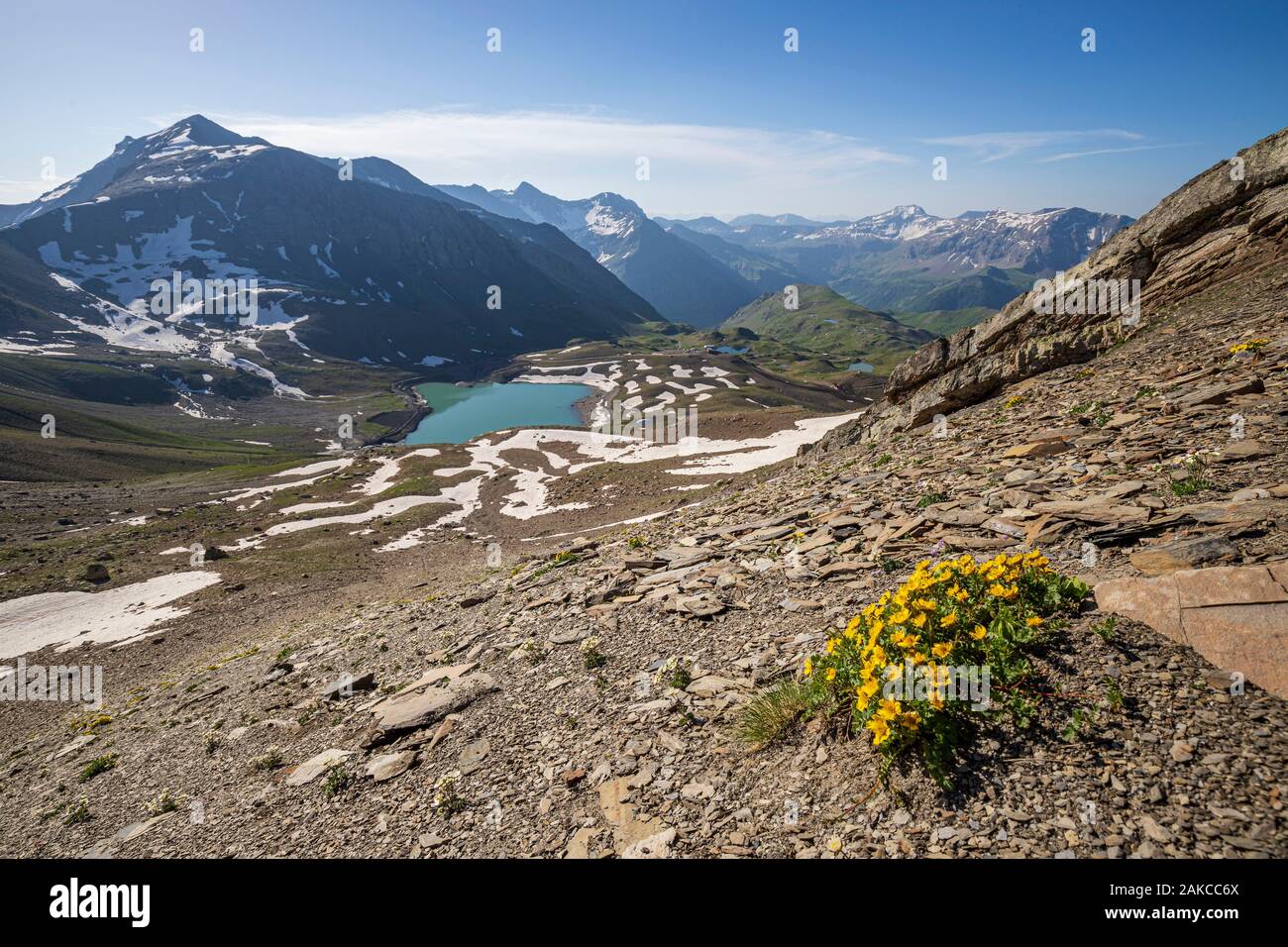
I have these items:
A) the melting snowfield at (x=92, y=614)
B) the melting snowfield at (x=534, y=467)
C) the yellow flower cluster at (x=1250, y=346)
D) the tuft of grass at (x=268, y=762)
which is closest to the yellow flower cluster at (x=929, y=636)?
the tuft of grass at (x=268, y=762)

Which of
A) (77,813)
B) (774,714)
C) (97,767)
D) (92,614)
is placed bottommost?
(92,614)

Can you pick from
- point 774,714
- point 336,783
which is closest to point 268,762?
point 336,783

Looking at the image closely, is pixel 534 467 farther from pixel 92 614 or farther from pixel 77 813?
pixel 77 813

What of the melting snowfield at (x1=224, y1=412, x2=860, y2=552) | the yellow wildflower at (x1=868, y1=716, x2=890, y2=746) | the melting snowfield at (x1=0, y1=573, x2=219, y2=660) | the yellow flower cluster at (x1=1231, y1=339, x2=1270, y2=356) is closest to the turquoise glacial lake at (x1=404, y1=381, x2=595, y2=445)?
the melting snowfield at (x1=224, y1=412, x2=860, y2=552)

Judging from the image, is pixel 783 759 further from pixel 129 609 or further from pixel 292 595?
pixel 129 609

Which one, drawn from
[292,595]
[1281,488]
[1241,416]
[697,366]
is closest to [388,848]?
[1281,488]

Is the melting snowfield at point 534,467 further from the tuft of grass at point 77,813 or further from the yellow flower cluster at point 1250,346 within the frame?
the tuft of grass at point 77,813


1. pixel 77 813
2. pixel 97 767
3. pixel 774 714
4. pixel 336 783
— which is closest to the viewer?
pixel 774 714
